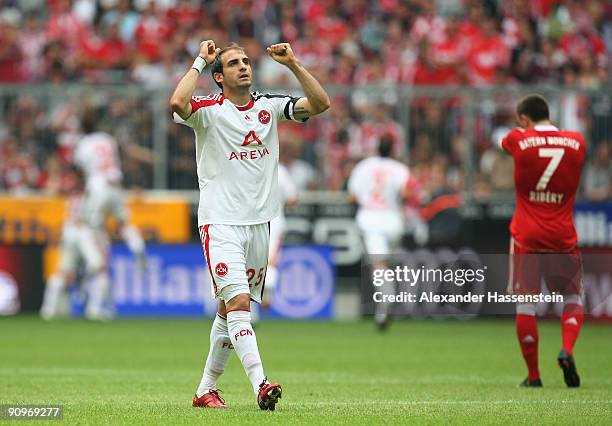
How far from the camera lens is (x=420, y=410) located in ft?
32.9

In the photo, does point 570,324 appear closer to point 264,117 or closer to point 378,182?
point 264,117

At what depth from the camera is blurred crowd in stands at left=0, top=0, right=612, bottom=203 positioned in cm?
2345

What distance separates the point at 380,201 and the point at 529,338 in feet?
29.9

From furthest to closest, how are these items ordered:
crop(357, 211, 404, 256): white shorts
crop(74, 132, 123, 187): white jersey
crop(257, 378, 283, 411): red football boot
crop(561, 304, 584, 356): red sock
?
1. crop(74, 132, 123, 187): white jersey
2. crop(357, 211, 404, 256): white shorts
3. crop(561, 304, 584, 356): red sock
4. crop(257, 378, 283, 411): red football boot

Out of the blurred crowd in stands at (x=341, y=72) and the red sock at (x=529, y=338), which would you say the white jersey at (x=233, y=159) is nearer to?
the red sock at (x=529, y=338)

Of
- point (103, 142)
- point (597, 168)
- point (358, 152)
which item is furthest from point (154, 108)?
point (597, 168)

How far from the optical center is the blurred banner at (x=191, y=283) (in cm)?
2297

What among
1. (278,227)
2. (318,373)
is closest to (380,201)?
(278,227)

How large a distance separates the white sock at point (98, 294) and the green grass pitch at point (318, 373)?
2.15 feet

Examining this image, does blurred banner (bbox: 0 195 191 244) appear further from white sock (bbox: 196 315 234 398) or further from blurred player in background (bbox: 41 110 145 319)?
white sock (bbox: 196 315 234 398)

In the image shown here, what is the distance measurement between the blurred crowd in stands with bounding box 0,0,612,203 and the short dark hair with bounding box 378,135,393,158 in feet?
4.45

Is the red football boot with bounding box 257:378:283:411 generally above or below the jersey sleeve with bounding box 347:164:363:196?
below

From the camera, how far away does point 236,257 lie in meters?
9.84

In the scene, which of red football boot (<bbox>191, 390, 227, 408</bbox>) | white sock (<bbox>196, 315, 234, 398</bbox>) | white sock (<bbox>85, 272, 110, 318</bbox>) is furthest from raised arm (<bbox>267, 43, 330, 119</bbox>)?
white sock (<bbox>85, 272, 110, 318</bbox>)
